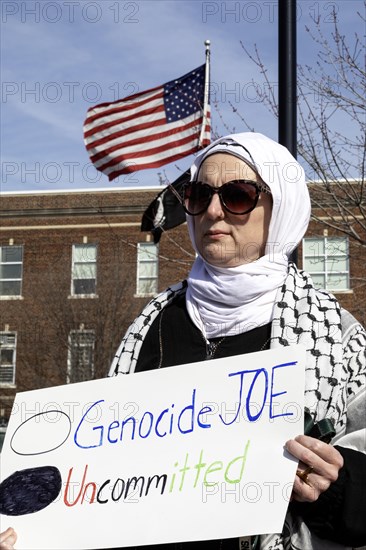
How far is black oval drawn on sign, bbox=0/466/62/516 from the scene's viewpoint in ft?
8.65

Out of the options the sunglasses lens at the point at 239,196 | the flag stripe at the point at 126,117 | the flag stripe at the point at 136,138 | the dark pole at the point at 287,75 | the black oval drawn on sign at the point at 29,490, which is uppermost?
the flag stripe at the point at 126,117

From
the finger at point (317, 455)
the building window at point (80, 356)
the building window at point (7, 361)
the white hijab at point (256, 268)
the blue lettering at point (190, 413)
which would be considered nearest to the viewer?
the finger at point (317, 455)

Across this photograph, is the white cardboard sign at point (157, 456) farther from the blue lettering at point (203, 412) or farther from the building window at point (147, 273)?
the building window at point (147, 273)

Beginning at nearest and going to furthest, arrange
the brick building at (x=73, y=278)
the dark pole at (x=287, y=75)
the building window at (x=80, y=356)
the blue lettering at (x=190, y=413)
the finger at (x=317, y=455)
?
the finger at (x=317, y=455)
the blue lettering at (x=190, y=413)
the dark pole at (x=287, y=75)
the building window at (x=80, y=356)
the brick building at (x=73, y=278)

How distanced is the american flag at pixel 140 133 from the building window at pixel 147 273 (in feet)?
63.1

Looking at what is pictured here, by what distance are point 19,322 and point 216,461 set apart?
29764mm

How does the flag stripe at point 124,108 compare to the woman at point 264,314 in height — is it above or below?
above

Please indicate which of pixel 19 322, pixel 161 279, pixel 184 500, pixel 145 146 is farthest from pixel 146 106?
pixel 19 322

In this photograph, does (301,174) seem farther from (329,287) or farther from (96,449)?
(329,287)

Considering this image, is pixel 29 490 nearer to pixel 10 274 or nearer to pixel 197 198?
pixel 197 198

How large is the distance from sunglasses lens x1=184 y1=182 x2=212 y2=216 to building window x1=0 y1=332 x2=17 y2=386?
29.0 metres

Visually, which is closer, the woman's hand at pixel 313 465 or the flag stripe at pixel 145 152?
the woman's hand at pixel 313 465

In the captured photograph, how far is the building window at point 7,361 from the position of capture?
3136 centimetres

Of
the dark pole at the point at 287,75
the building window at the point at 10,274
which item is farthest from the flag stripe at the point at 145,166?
the building window at the point at 10,274
